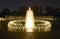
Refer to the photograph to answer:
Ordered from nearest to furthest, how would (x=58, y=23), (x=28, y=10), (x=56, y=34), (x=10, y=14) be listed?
(x=56, y=34), (x=58, y=23), (x=10, y=14), (x=28, y=10)

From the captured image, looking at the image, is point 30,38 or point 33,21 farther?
point 33,21

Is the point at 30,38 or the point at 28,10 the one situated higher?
the point at 28,10

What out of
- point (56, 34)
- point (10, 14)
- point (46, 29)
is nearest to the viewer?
point (56, 34)

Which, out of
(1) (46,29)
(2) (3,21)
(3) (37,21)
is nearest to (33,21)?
(3) (37,21)

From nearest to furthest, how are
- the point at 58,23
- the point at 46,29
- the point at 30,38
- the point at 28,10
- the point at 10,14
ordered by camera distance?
the point at 30,38 → the point at 46,29 → the point at 58,23 → the point at 10,14 → the point at 28,10

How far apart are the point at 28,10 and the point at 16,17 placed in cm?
120

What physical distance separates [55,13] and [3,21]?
2.33 metres

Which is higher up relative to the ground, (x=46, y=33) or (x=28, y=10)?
(x=28, y=10)

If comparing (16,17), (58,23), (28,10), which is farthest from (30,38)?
(28,10)

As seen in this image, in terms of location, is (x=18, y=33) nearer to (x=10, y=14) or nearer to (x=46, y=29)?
(x=46, y=29)

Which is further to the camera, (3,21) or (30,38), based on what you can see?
(3,21)

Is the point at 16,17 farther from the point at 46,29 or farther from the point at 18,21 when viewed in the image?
the point at 46,29

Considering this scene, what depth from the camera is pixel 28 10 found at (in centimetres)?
1462

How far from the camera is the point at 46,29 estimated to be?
36.5 feet
